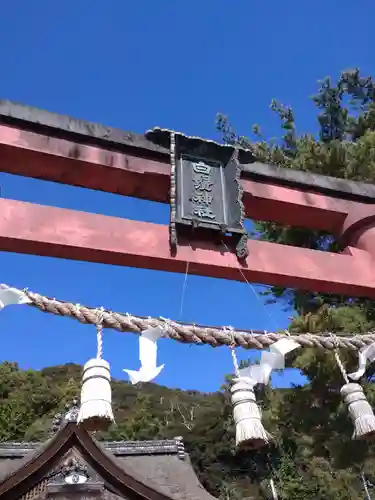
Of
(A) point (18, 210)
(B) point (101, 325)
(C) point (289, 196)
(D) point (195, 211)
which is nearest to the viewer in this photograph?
(B) point (101, 325)

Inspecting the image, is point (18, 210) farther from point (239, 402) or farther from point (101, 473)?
point (101, 473)

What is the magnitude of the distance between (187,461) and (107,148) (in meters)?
8.95

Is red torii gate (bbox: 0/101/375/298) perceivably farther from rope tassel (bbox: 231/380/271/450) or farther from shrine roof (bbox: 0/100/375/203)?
rope tassel (bbox: 231/380/271/450)

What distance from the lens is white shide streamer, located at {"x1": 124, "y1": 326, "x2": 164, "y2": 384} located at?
2.40 metres

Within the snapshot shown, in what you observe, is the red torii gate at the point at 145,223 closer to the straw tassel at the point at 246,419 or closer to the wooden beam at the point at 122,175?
the wooden beam at the point at 122,175

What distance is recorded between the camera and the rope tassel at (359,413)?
2602mm

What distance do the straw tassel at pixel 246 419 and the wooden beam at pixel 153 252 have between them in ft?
2.81

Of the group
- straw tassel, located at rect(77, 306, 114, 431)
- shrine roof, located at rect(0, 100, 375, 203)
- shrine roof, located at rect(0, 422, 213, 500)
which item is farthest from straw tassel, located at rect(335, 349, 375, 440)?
shrine roof, located at rect(0, 422, 213, 500)

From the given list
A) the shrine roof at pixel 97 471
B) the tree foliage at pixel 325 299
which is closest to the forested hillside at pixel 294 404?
the tree foliage at pixel 325 299

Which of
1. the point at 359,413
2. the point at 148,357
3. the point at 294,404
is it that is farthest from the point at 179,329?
the point at 294,404

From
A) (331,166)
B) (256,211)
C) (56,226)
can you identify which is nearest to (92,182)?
(56,226)

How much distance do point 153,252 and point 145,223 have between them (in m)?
0.23

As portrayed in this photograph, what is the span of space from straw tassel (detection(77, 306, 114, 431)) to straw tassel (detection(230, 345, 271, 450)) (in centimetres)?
68

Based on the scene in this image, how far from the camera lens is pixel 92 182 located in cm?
351
